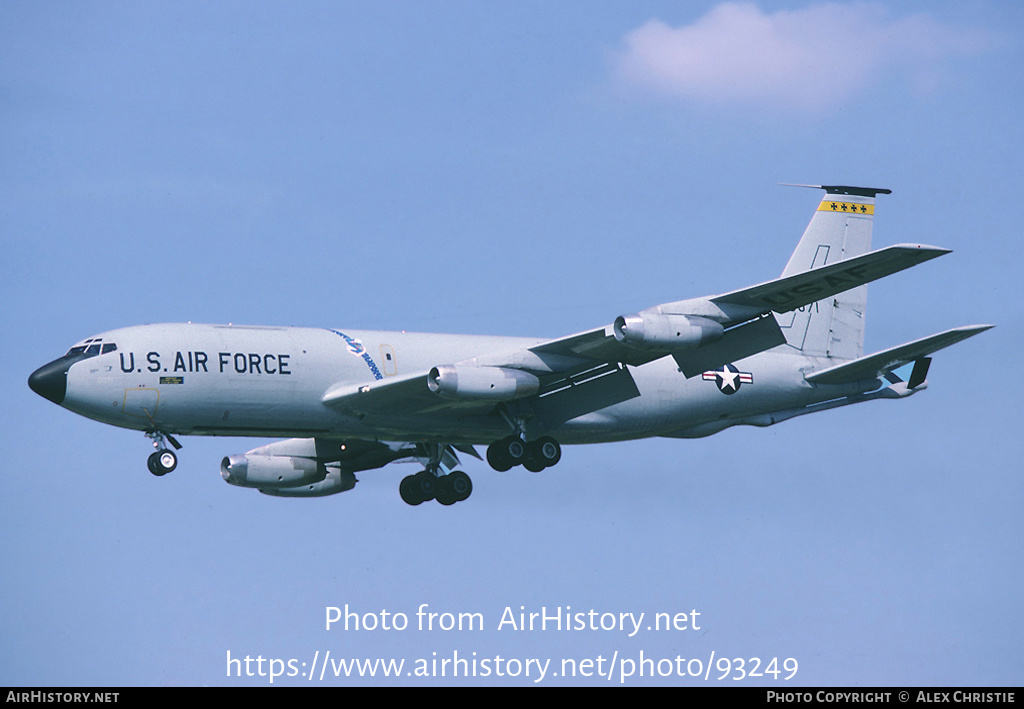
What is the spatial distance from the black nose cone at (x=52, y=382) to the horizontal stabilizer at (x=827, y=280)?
1750cm


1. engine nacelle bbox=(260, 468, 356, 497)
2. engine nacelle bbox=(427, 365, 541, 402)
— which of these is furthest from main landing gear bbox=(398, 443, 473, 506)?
engine nacelle bbox=(427, 365, 541, 402)

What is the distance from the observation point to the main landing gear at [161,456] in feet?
131

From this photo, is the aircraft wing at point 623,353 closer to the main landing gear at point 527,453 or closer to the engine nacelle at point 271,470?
the main landing gear at point 527,453

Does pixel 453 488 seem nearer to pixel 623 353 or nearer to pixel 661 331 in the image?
pixel 623 353

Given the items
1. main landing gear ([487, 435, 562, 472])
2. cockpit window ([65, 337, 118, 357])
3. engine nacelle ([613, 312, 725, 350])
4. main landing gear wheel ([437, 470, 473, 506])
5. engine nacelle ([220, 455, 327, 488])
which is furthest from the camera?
engine nacelle ([220, 455, 327, 488])

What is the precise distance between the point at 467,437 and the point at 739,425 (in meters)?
9.20

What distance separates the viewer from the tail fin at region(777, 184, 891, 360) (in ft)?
160

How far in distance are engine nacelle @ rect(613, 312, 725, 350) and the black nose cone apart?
14.9m

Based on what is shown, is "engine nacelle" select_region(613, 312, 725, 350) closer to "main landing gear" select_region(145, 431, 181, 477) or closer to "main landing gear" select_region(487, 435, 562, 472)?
"main landing gear" select_region(487, 435, 562, 472)

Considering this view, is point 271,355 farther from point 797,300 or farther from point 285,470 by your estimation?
point 797,300

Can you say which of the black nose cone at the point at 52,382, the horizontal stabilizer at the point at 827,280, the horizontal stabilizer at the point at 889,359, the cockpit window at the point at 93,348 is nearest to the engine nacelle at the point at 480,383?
the horizontal stabilizer at the point at 827,280
